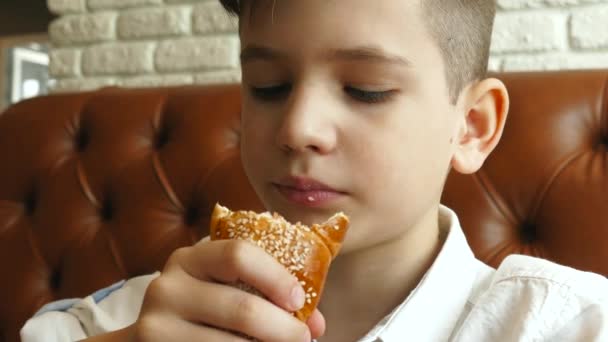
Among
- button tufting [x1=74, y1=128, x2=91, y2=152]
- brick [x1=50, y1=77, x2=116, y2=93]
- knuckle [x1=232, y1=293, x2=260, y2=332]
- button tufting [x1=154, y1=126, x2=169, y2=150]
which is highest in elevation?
knuckle [x1=232, y1=293, x2=260, y2=332]

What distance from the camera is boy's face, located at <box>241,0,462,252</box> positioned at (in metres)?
0.60

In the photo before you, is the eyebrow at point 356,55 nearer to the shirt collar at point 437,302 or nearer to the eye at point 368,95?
the eye at point 368,95

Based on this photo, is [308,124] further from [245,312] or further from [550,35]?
[550,35]

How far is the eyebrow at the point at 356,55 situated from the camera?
0.60 metres

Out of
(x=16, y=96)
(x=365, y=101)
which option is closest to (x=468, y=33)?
(x=365, y=101)

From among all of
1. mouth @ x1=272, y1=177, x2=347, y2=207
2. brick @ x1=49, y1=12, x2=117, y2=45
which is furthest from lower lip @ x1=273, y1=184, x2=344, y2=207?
brick @ x1=49, y1=12, x2=117, y2=45

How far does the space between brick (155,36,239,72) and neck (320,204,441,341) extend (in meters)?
0.83

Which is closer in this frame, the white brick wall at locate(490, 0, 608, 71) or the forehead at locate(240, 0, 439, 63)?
the forehead at locate(240, 0, 439, 63)

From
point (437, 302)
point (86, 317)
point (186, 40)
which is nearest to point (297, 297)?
point (437, 302)

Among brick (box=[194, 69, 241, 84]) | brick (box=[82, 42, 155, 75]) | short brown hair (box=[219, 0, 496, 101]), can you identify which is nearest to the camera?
short brown hair (box=[219, 0, 496, 101])

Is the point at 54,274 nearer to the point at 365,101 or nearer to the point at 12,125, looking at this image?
the point at 12,125

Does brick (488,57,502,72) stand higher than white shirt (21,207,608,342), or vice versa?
brick (488,57,502,72)

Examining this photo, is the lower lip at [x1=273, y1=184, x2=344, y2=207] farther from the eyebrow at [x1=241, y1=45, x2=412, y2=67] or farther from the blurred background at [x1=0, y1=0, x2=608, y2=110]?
the blurred background at [x1=0, y1=0, x2=608, y2=110]

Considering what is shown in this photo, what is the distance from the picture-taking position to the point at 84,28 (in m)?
1.66
